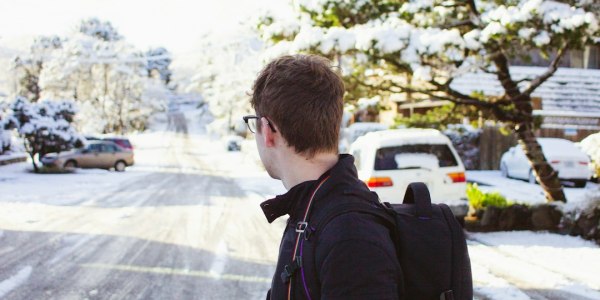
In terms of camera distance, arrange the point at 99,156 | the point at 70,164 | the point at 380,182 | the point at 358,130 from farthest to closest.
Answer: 1. the point at 99,156
2. the point at 70,164
3. the point at 358,130
4. the point at 380,182

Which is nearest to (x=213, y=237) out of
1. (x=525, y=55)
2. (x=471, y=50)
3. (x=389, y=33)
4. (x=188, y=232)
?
(x=188, y=232)

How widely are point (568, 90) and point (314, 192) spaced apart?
53.1 feet

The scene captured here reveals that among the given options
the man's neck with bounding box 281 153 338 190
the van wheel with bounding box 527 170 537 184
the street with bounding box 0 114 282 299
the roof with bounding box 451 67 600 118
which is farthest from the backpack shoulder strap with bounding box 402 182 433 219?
the van wheel with bounding box 527 170 537 184

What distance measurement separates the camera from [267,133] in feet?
5.98

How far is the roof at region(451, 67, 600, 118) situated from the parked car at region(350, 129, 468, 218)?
14.5 feet

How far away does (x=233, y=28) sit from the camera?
53.8m

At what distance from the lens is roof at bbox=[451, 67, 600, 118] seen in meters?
14.6

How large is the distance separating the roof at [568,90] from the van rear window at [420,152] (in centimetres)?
432

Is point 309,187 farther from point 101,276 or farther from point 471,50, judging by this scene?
point 471,50

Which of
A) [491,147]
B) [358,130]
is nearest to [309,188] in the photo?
[358,130]

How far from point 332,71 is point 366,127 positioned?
21.8 metres

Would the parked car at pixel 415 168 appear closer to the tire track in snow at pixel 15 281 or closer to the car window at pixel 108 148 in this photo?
the tire track in snow at pixel 15 281

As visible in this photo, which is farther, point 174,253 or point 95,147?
point 95,147

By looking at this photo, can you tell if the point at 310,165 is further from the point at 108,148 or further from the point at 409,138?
the point at 108,148
